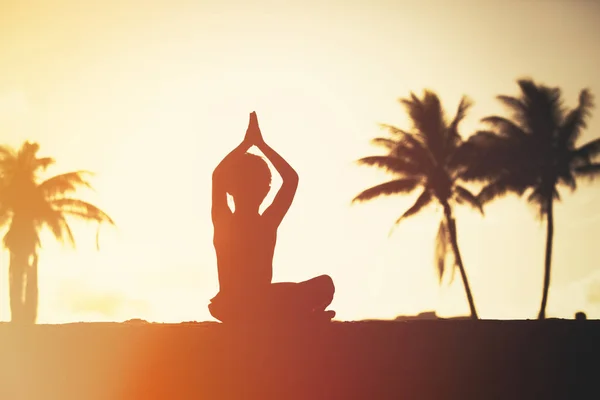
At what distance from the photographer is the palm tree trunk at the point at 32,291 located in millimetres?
27781

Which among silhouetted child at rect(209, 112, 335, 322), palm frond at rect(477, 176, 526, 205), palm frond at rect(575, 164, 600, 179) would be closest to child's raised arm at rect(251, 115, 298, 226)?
silhouetted child at rect(209, 112, 335, 322)

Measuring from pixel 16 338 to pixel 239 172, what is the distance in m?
1.43

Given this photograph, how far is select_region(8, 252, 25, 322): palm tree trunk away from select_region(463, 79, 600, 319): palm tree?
19.5m

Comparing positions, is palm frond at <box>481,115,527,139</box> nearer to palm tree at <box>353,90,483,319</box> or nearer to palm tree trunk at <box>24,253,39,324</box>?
palm tree at <box>353,90,483,319</box>

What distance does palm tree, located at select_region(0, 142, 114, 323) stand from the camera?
91.1ft

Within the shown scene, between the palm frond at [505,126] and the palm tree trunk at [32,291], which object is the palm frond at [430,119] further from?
the palm tree trunk at [32,291]

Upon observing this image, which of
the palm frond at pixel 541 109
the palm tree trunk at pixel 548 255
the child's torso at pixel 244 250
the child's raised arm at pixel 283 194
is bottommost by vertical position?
the child's torso at pixel 244 250

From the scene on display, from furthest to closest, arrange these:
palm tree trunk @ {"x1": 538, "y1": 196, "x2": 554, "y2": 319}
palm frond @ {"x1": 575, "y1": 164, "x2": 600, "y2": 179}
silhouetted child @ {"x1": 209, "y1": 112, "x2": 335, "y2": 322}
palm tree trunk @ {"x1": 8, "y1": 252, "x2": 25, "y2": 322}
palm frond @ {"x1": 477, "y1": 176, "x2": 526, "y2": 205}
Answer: palm tree trunk @ {"x1": 8, "y1": 252, "x2": 25, "y2": 322}
palm frond @ {"x1": 477, "y1": 176, "x2": 526, "y2": 205}
palm frond @ {"x1": 575, "y1": 164, "x2": 600, "y2": 179}
palm tree trunk @ {"x1": 538, "y1": 196, "x2": 554, "y2": 319}
silhouetted child @ {"x1": 209, "y1": 112, "x2": 335, "y2": 322}

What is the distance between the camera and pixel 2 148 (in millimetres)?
28547

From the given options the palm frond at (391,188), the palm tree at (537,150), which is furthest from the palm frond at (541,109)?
the palm frond at (391,188)

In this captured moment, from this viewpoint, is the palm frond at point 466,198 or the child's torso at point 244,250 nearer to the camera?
the child's torso at point 244,250

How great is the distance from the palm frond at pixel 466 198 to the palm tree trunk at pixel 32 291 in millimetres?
18295

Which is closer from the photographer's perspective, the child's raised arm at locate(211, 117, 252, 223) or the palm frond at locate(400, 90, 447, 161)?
the child's raised arm at locate(211, 117, 252, 223)

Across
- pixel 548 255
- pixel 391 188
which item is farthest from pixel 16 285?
pixel 548 255
